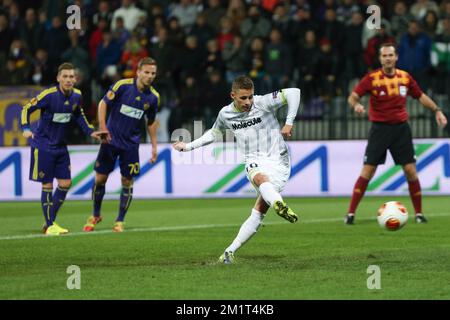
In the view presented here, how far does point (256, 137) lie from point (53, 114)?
3.97m

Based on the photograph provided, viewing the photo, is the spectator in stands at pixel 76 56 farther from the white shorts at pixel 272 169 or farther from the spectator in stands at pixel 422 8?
the white shorts at pixel 272 169

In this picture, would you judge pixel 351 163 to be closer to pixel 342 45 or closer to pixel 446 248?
pixel 342 45

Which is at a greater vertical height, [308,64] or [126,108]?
[308,64]

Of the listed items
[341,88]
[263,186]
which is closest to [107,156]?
[263,186]

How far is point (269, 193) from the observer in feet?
31.4

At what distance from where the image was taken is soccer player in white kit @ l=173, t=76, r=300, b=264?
998 centimetres

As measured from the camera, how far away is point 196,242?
1198 centimetres

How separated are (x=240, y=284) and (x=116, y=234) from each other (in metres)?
4.79

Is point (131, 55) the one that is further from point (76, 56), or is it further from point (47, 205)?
point (47, 205)

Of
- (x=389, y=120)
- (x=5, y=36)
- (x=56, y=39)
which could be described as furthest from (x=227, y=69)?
(x=389, y=120)

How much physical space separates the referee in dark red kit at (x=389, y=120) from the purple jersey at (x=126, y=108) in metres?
2.79

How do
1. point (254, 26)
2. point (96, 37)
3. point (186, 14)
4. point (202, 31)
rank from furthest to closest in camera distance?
point (186, 14) → point (96, 37) → point (202, 31) → point (254, 26)

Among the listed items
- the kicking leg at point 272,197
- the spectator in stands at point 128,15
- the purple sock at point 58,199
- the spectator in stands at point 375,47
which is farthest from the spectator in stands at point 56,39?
the kicking leg at point 272,197

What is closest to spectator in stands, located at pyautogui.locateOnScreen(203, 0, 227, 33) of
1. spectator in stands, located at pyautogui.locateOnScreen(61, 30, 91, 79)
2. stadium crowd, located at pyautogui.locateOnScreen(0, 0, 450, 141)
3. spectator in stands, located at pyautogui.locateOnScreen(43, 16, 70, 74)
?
stadium crowd, located at pyautogui.locateOnScreen(0, 0, 450, 141)
